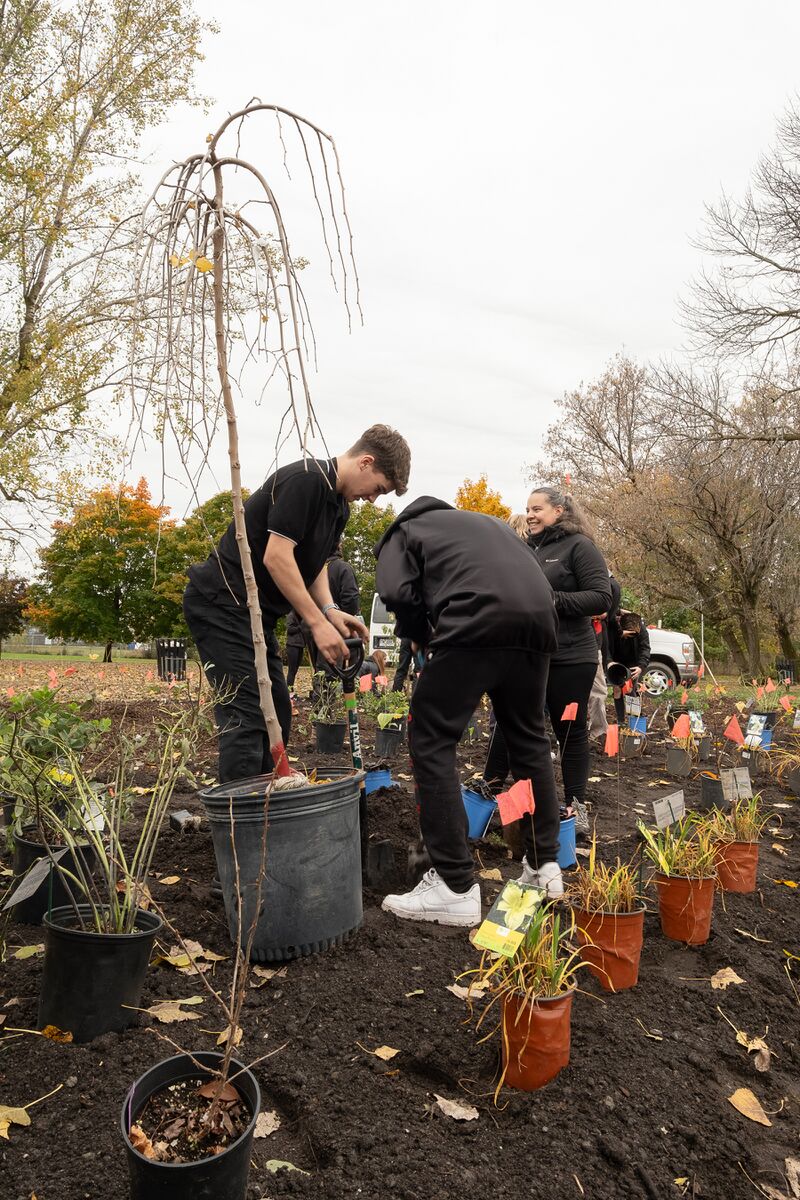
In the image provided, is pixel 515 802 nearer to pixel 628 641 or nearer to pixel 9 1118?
pixel 9 1118

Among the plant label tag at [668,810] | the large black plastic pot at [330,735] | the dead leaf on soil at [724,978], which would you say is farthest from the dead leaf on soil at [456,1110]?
the large black plastic pot at [330,735]

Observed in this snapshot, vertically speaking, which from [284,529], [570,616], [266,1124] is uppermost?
[284,529]

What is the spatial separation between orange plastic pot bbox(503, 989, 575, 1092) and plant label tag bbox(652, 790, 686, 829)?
116 centimetres

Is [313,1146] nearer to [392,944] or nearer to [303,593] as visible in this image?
[392,944]

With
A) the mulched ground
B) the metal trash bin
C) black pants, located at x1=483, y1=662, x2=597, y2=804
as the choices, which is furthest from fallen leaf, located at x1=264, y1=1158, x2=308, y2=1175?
the metal trash bin

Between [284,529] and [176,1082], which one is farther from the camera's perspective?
[284,529]

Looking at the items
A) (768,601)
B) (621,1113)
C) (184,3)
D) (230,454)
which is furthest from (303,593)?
(768,601)

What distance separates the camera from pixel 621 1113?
5.90 ft

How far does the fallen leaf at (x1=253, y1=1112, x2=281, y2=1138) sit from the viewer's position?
67.1 inches

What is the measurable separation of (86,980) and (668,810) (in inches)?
81.4

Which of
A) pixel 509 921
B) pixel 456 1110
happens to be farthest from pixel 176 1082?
pixel 509 921

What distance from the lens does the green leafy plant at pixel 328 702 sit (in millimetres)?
6438

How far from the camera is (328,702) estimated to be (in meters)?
6.78

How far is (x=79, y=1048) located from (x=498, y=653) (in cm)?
164
